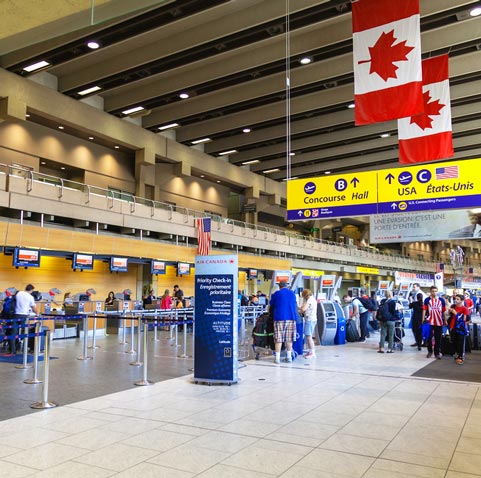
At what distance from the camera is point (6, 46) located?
15.3 ft

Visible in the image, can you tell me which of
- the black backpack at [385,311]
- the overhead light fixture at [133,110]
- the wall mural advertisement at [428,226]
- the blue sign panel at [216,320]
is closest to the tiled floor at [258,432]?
the blue sign panel at [216,320]

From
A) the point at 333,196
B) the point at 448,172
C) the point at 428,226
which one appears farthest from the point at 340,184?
the point at 428,226

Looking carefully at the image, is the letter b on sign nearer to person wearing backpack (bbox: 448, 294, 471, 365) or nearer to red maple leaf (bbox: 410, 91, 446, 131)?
red maple leaf (bbox: 410, 91, 446, 131)

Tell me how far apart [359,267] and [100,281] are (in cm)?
3051

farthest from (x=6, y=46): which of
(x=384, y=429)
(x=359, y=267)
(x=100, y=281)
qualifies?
(x=359, y=267)

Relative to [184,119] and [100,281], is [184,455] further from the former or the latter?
[184,119]

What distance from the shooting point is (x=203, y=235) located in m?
25.3

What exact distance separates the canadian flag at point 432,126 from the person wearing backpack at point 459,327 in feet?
11.3

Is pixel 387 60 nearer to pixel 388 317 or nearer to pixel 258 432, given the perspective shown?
pixel 388 317

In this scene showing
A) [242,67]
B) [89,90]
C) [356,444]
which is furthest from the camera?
[89,90]

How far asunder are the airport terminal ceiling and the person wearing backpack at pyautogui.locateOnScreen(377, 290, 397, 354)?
8.07m

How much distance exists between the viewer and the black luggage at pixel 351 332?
1434cm

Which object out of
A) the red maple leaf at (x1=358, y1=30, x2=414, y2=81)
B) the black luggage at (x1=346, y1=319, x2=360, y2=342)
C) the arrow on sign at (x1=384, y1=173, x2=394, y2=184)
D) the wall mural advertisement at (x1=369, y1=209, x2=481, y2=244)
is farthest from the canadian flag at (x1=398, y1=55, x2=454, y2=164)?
the black luggage at (x1=346, y1=319, x2=360, y2=342)

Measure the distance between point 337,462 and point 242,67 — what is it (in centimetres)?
1720
